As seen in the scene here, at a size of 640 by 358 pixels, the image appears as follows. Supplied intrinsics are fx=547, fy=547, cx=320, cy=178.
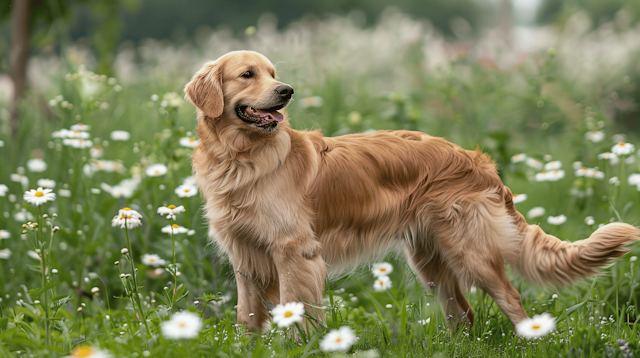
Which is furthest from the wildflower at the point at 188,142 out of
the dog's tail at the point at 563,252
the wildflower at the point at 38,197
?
the dog's tail at the point at 563,252

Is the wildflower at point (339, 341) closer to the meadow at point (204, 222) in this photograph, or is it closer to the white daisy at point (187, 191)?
the meadow at point (204, 222)

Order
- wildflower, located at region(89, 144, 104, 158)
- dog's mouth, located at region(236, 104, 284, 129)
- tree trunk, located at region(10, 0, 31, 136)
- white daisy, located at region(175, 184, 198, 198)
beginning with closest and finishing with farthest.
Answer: dog's mouth, located at region(236, 104, 284, 129) < white daisy, located at region(175, 184, 198, 198) < wildflower, located at region(89, 144, 104, 158) < tree trunk, located at region(10, 0, 31, 136)

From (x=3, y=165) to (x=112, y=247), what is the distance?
135 centimetres

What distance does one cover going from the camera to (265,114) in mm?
2740

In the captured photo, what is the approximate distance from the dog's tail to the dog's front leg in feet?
3.49

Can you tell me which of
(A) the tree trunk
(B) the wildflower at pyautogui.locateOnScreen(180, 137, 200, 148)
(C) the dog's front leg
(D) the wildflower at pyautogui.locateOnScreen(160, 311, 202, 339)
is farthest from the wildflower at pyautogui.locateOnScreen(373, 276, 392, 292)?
(A) the tree trunk

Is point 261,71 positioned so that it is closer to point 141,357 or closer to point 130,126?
point 141,357

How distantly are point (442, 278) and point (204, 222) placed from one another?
1.52 metres

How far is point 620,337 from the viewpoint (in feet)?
8.20

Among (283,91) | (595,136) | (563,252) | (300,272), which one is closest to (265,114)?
(283,91)

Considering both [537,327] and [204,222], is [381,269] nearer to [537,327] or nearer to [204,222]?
[204,222]

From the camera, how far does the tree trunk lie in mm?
5090

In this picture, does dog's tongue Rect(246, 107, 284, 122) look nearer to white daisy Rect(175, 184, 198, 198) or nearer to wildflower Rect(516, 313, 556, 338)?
white daisy Rect(175, 184, 198, 198)

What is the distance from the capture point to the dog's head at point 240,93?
8.93 feet
